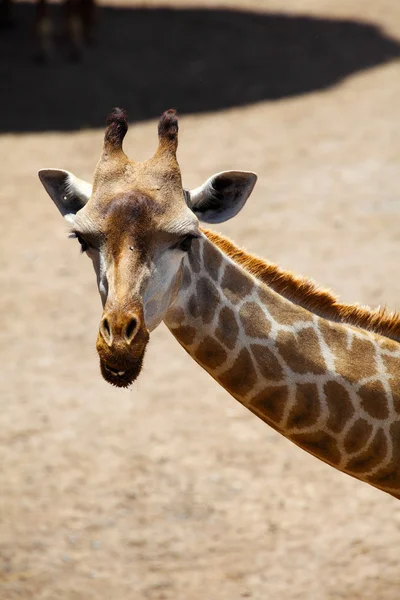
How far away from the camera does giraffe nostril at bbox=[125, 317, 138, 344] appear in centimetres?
391

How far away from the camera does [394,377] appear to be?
4.66 m

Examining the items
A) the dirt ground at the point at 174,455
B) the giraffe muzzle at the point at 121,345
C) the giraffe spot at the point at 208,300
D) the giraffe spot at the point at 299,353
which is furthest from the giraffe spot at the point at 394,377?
the dirt ground at the point at 174,455

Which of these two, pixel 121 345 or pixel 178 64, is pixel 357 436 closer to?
pixel 121 345

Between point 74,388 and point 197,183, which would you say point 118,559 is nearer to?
point 74,388

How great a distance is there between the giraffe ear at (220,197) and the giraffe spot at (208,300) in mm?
324

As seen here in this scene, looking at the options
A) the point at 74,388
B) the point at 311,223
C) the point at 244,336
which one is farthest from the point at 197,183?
the point at 244,336

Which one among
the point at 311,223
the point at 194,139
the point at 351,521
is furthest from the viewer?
the point at 194,139

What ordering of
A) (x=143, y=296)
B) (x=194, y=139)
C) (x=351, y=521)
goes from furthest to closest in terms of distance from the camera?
1. (x=194, y=139)
2. (x=351, y=521)
3. (x=143, y=296)

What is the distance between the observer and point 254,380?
15.0ft

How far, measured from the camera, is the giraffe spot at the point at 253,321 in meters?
4.58

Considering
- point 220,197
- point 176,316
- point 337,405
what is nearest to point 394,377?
point 337,405

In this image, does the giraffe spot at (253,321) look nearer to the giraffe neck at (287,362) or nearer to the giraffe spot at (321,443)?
the giraffe neck at (287,362)

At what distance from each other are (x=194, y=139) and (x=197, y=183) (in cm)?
220

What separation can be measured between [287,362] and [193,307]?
530 millimetres
